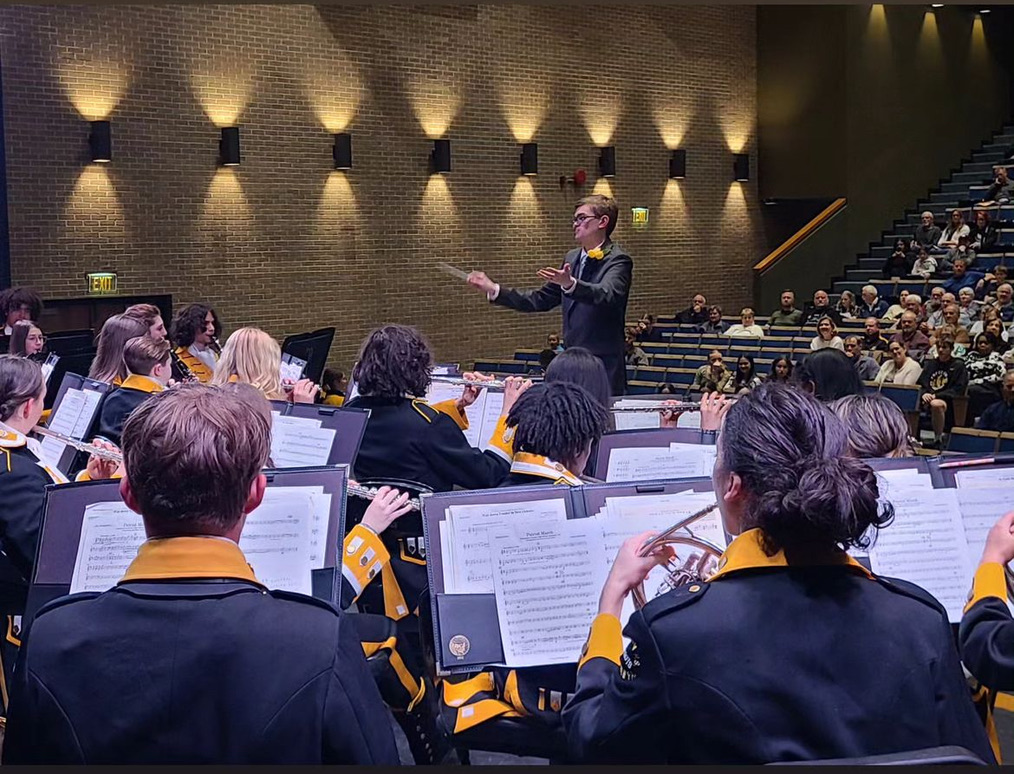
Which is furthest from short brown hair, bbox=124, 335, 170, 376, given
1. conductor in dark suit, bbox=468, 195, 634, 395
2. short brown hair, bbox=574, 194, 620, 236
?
short brown hair, bbox=574, 194, 620, 236

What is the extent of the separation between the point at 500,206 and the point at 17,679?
525 inches

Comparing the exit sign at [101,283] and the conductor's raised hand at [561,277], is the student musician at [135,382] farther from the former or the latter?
→ the exit sign at [101,283]

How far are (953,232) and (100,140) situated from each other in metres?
10.9

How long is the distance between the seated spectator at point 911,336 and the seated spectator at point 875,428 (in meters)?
8.60

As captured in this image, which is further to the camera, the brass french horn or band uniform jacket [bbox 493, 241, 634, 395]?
band uniform jacket [bbox 493, 241, 634, 395]

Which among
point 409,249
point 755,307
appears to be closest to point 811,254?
point 755,307

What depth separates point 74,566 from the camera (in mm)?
2627

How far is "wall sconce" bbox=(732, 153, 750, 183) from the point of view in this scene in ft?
57.8

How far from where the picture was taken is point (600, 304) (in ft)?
18.4

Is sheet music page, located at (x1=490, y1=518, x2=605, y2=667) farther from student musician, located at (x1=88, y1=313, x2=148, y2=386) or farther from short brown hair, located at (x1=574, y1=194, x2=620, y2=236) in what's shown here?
short brown hair, located at (x1=574, y1=194, x2=620, y2=236)

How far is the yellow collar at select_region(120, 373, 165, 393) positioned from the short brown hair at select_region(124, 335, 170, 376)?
0.03 m

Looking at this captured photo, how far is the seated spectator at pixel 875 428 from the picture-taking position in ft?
10.1

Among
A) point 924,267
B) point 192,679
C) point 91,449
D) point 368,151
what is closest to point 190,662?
point 192,679

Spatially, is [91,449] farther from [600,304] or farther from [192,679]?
[600,304]
